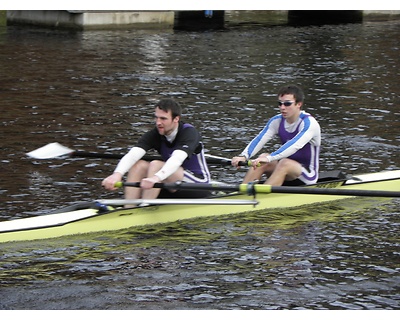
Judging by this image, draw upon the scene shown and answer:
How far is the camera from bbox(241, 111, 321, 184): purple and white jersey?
12516 millimetres

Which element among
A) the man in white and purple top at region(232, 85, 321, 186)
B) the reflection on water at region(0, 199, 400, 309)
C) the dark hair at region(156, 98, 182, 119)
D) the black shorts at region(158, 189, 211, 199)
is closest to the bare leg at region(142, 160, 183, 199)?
the black shorts at region(158, 189, 211, 199)

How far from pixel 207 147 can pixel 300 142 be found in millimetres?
4543

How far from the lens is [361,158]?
635 inches

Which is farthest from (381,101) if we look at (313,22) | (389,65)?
(313,22)

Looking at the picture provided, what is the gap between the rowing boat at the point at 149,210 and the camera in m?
11.0

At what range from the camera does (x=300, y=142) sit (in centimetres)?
1248

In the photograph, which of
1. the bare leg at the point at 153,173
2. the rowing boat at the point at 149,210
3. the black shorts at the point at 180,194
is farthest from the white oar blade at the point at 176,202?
the black shorts at the point at 180,194

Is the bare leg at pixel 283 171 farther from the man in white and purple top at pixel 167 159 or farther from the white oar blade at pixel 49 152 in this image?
the white oar blade at pixel 49 152

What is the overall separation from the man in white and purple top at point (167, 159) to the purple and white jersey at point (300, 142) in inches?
45.6

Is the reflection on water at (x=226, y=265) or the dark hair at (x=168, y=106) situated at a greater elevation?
the dark hair at (x=168, y=106)

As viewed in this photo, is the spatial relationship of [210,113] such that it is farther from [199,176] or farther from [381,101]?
[199,176]

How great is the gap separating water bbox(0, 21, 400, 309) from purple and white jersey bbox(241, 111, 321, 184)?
66 cm

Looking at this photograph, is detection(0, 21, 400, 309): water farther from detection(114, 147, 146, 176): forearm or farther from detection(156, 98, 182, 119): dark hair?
detection(156, 98, 182, 119): dark hair
